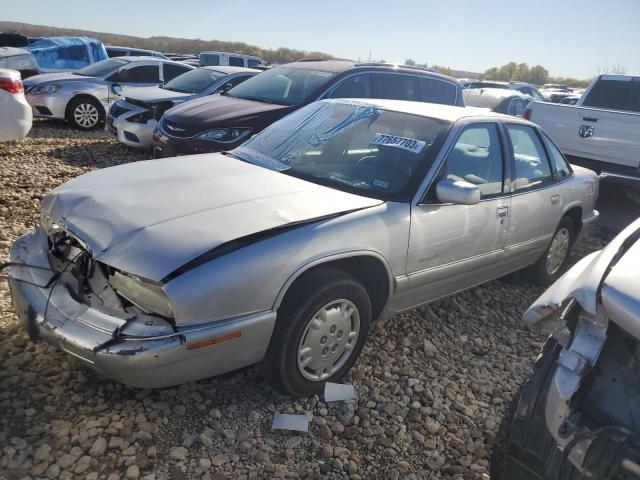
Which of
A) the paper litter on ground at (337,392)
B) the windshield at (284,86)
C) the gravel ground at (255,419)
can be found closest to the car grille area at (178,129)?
the windshield at (284,86)

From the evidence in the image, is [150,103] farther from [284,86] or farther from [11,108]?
[284,86]

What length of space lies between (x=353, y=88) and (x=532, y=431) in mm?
5602

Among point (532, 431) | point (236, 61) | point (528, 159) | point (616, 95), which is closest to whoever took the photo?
point (532, 431)

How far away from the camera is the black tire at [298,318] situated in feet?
8.63

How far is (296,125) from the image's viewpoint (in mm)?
3943

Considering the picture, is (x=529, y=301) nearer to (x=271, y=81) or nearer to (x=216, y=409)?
(x=216, y=409)

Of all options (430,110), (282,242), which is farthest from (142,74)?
(282,242)

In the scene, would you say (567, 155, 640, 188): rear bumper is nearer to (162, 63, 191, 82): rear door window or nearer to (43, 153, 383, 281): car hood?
(43, 153, 383, 281): car hood

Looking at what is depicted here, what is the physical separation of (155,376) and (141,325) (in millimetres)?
232

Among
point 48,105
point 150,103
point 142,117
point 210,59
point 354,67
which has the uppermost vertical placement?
point 354,67

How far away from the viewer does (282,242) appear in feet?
8.31

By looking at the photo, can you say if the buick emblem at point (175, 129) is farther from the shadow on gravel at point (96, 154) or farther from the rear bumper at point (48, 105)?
the rear bumper at point (48, 105)

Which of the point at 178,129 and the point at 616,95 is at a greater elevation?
the point at 616,95

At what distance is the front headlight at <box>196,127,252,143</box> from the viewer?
243 inches
